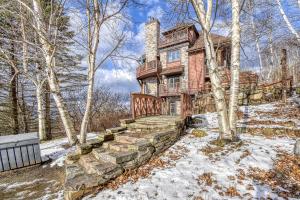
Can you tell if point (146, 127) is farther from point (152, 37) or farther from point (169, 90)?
point (152, 37)

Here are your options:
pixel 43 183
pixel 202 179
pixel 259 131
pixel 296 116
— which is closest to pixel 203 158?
pixel 202 179

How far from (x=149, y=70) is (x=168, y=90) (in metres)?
3.33

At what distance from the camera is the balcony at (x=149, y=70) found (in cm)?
1903

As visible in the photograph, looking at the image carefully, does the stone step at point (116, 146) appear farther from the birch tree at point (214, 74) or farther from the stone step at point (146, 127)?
the birch tree at point (214, 74)

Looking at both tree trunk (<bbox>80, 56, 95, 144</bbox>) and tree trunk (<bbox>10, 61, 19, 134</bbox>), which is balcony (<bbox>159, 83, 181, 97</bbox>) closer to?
tree trunk (<bbox>80, 56, 95, 144</bbox>)

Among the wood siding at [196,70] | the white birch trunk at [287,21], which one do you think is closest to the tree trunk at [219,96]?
the white birch trunk at [287,21]

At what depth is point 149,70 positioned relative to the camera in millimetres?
19516

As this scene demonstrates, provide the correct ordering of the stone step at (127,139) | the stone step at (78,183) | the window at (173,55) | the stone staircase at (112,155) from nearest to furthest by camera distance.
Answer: the stone step at (78,183), the stone staircase at (112,155), the stone step at (127,139), the window at (173,55)

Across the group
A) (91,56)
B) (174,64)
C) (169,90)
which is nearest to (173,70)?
(174,64)

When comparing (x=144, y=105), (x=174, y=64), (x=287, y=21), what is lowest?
(x=144, y=105)

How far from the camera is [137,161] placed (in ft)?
13.0

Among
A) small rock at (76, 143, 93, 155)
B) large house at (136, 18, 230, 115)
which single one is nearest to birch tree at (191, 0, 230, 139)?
small rock at (76, 143, 93, 155)

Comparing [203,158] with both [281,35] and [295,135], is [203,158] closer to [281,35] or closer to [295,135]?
[295,135]

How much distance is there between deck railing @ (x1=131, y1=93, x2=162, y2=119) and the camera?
7.17 m
